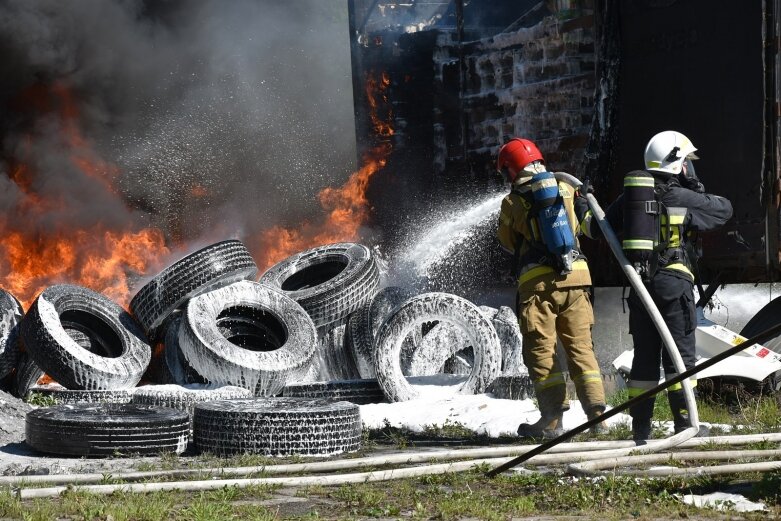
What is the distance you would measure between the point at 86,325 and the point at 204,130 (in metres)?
7.12

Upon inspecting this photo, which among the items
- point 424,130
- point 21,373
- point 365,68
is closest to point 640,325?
point 21,373

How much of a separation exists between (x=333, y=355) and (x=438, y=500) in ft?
19.3

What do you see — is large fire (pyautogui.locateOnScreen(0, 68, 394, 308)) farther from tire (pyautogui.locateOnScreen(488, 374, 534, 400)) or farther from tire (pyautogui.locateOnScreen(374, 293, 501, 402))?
tire (pyautogui.locateOnScreen(488, 374, 534, 400))

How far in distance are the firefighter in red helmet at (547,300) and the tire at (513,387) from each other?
127 centimetres

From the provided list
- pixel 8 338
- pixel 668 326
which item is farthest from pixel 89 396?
pixel 668 326

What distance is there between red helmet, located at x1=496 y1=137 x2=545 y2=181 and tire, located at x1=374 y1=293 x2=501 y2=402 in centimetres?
237

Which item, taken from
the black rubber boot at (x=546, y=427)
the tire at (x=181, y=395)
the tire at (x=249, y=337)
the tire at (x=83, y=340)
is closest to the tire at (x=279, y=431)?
the black rubber boot at (x=546, y=427)

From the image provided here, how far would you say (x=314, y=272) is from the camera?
11055 millimetres

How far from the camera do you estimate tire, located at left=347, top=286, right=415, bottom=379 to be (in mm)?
9641

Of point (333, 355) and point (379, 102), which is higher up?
point (379, 102)

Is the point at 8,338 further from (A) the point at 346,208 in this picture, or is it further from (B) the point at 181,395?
(A) the point at 346,208

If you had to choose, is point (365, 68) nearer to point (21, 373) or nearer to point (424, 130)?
point (424, 130)

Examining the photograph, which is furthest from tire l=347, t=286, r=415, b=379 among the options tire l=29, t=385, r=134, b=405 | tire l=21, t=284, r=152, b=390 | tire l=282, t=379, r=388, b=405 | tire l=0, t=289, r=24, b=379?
tire l=0, t=289, r=24, b=379

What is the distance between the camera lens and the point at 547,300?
636 centimetres
